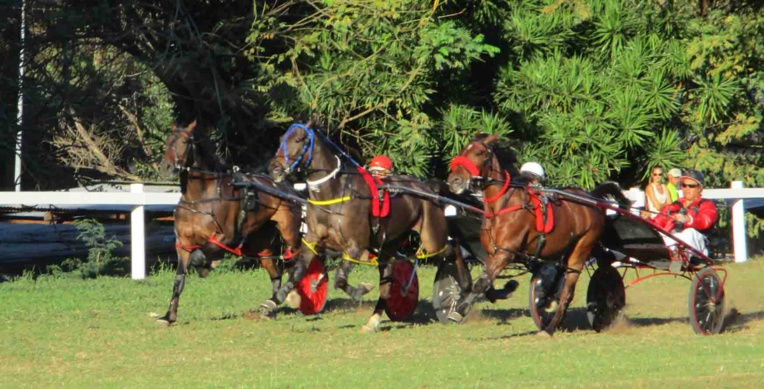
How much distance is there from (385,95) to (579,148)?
3.38m

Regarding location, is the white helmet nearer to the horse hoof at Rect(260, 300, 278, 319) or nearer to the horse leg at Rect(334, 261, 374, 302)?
the horse leg at Rect(334, 261, 374, 302)

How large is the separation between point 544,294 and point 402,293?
1628 mm

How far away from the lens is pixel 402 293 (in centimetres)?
1273

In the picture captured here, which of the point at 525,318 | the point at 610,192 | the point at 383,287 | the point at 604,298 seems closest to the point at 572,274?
the point at 604,298

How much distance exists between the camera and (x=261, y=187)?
43.1ft

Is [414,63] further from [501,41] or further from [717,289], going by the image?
[717,289]

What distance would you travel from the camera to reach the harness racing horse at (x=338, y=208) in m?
11.6

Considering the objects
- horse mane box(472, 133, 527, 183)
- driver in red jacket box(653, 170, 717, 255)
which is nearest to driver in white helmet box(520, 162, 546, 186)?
horse mane box(472, 133, 527, 183)

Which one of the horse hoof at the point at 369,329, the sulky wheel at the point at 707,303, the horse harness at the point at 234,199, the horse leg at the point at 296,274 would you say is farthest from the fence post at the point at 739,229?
the horse leg at the point at 296,274

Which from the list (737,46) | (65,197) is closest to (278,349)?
(65,197)

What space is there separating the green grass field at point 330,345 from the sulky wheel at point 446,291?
0.61 ft

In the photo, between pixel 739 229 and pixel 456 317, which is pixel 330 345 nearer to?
pixel 456 317

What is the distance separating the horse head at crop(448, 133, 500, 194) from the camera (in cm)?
1071

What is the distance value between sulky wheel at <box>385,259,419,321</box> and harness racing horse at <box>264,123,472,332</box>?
420mm
